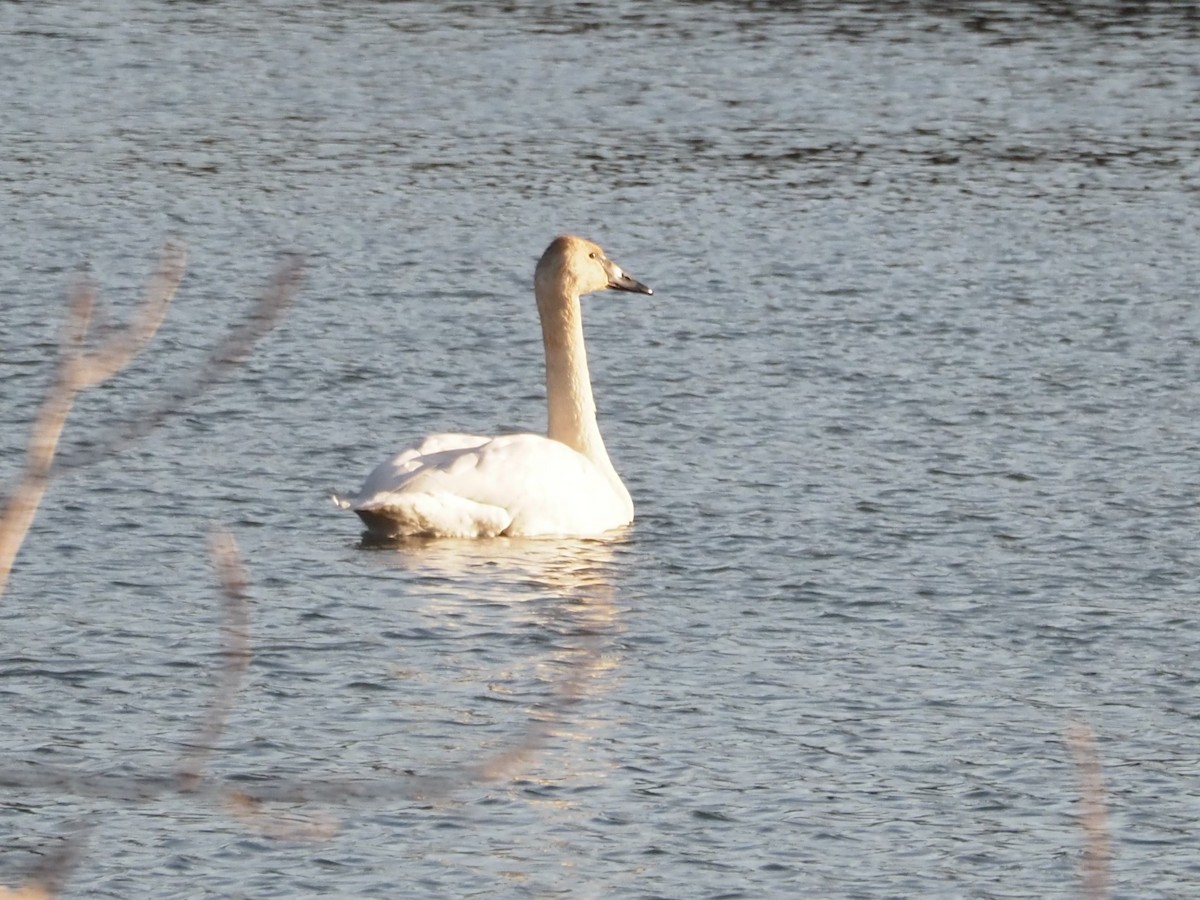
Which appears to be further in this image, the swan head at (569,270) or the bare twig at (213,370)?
the swan head at (569,270)

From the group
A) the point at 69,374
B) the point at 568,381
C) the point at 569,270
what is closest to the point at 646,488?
the point at 568,381

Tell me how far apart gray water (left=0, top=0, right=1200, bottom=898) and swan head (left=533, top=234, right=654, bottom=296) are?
3.58ft

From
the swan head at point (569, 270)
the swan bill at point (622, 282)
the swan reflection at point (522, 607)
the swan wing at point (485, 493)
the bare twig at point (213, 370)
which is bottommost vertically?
the swan reflection at point (522, 607)

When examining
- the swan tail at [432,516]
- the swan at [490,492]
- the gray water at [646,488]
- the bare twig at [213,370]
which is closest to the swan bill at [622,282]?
the gray water at [646,488]

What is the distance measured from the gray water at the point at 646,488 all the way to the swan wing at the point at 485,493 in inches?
7.9

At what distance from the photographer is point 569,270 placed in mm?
15031

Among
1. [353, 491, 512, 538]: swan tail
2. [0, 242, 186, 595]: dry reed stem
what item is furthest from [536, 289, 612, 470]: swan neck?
[0, 242, 186, 595]: dry reed stem

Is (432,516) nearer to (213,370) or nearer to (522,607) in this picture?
(522,607)

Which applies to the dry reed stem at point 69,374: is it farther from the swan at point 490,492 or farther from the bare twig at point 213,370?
the swan at point 490,492

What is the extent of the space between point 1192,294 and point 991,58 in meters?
14.0

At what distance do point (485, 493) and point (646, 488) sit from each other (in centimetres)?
161

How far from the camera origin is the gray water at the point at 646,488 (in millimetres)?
8594

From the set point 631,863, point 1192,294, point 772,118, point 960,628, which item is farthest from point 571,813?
point 772,118

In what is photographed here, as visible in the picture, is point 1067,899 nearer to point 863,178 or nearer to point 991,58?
point 863,178
